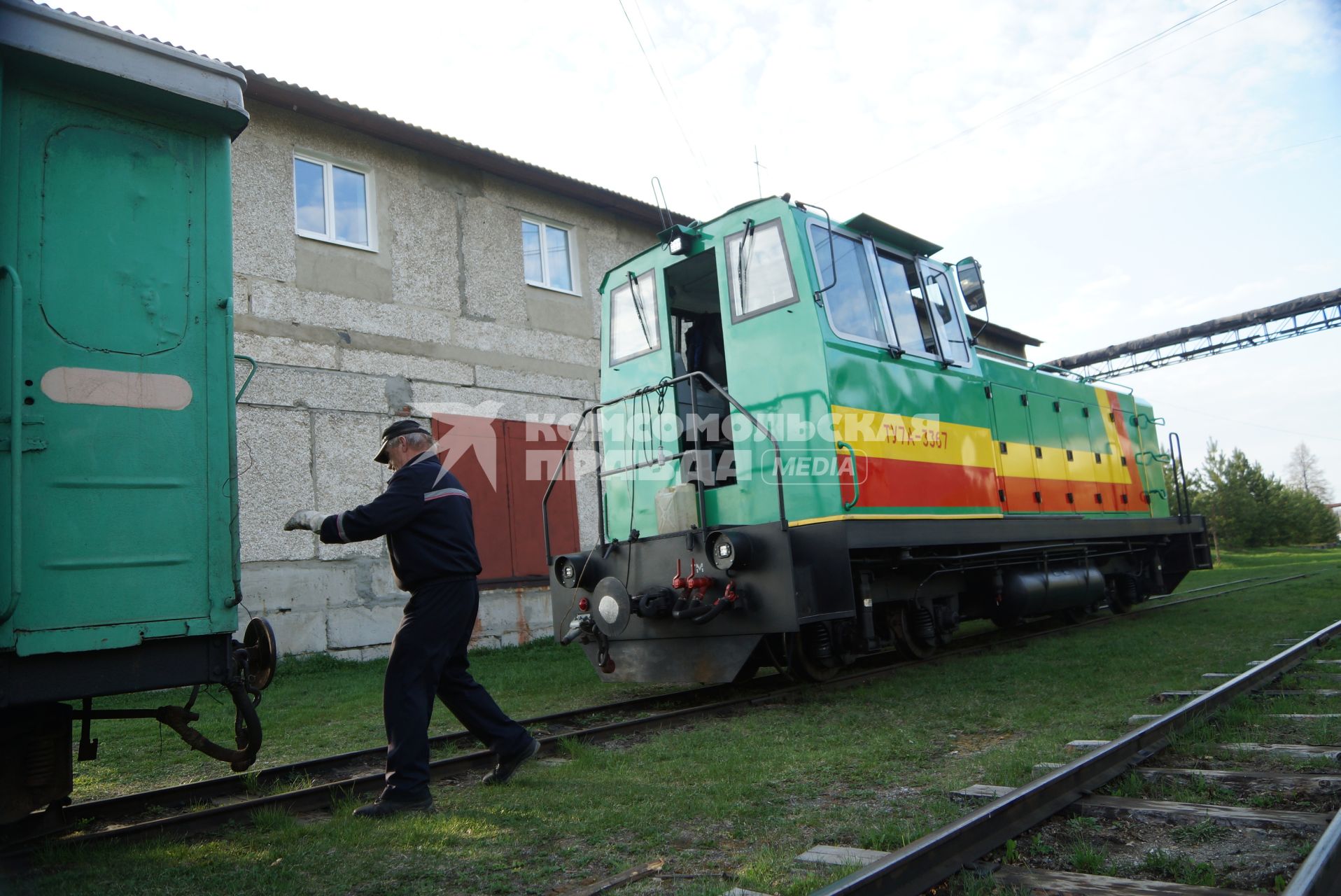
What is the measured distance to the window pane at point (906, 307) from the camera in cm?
668

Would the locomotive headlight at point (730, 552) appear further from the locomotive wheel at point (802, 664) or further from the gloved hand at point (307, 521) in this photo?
the gloved hand at point (307, 521)

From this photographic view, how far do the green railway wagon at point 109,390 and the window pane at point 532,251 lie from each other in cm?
879

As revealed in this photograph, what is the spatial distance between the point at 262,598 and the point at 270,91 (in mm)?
5458

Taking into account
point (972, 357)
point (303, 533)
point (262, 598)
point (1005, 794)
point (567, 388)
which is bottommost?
point (1005, 794)

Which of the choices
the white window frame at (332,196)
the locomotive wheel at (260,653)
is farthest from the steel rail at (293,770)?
the white window frame at (332,196)

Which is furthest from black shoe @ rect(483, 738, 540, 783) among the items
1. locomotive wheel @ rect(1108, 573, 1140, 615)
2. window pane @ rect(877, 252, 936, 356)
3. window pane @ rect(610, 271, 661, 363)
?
locomotive wheel @ rect(1108, 573, 1140, 615)

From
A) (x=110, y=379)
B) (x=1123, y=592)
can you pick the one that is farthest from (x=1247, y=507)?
(x=110, y=379)

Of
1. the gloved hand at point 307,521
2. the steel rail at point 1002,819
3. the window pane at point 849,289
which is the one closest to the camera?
the steel rail at point 1002,819

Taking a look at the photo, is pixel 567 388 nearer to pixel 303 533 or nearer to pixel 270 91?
pixel 303 533

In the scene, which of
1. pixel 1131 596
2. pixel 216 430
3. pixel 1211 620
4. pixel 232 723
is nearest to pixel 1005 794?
pixel 216 430

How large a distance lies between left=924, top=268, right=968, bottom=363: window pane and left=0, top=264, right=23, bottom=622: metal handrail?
601 cm

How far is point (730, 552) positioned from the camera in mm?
5414

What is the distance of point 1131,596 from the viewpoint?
1070cm

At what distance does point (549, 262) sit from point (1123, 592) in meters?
8.63
